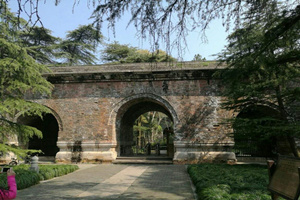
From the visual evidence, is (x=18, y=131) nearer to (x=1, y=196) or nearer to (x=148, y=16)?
(x=1, y=196)

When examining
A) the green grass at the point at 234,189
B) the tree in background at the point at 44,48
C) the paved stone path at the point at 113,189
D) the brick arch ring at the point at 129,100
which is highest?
the tree in background at the point at 44,48

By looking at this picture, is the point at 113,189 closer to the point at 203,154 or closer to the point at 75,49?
the point at 203,154

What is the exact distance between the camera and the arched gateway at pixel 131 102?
1234 centimetres

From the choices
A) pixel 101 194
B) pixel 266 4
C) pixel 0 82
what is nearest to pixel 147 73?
pixel 0 82

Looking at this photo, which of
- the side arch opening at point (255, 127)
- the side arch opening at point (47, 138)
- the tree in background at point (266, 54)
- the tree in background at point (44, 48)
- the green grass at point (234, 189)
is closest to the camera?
the tree in background at point (266, 54)

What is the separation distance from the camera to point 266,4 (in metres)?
3.96

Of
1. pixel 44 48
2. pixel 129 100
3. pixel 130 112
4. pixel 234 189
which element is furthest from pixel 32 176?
pixel 44 48

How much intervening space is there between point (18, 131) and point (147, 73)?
23.2 ft

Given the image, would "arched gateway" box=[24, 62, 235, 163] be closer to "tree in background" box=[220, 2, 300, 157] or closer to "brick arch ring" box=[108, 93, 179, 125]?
"brick arch ring" box=[108, 93, 179, 125]

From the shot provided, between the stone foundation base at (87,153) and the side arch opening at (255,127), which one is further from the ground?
the side arch opening at (255,127)

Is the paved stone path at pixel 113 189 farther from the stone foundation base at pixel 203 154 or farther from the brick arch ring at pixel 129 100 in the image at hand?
the brick arch ring at pixel 129 100

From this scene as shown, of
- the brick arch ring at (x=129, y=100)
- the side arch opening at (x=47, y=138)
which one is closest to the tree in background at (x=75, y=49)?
the side arch opening at (x=47, y=138)

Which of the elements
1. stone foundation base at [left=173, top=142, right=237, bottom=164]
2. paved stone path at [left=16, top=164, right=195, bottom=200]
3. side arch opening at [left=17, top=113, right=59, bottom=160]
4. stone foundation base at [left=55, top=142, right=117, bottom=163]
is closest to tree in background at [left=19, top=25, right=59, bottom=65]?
side arch opening at [left=17, top=113, right=59, bottom=160]

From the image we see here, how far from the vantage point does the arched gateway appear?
12336 millimetres
